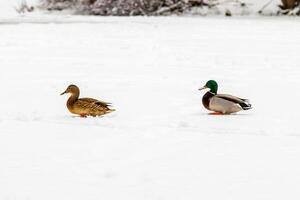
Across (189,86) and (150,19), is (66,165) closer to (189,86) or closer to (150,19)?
(189,86)

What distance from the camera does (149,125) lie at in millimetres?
8117

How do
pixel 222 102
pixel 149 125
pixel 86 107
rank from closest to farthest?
pixel 149 125
pixel 86 107
pixel 222 102

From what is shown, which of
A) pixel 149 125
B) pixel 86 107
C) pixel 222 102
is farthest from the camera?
pixel 222 102

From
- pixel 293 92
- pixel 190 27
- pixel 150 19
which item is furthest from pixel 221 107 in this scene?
pixel 150 19

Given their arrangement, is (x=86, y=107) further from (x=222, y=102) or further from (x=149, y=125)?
(x=222, y=102)

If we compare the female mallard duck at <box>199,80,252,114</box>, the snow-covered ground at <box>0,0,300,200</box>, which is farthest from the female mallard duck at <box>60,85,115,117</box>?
the female mallard duck at <box>199,80,252,114</box>

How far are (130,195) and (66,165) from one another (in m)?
1.00

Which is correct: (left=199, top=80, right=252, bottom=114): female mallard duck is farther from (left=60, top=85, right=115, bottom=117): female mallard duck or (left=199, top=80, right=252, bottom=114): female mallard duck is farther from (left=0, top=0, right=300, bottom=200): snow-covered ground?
(left=60, top=85, right=115, bottom=117): female mallard duck

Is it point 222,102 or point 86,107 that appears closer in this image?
point 86,107

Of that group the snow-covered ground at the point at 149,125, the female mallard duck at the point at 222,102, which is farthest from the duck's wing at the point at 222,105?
the snow-covered ground at the point at 149,125

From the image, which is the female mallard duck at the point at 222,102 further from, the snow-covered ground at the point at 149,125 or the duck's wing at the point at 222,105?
the snow-covered ground at the point at 149,125

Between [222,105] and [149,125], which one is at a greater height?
[222,105]

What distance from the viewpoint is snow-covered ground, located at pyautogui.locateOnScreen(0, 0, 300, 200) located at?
575 cm

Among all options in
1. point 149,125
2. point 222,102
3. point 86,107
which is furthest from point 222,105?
point 86,107
